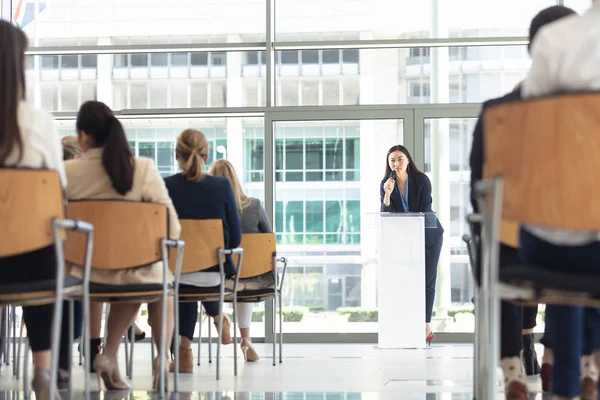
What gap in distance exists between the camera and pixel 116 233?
356 centimetres

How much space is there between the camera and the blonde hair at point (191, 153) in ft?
15.7

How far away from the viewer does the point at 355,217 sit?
7.79 m

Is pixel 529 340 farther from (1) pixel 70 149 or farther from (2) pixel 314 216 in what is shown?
(2) pixel 314 216

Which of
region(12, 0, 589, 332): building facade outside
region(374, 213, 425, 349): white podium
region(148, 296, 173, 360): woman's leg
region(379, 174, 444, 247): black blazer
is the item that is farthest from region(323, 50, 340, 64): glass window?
region(148, 296, 173, 360): woman's leg

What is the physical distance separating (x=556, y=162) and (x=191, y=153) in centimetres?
287

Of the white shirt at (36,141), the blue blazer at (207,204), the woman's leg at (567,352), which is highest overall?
the white shirt at (36,141)

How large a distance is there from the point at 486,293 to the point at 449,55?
587cm

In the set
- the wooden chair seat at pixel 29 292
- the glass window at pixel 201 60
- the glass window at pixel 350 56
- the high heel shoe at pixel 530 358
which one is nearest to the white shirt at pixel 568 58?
the wooden chair seat at pixel 29 292

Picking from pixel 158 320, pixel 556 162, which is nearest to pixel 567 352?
pixel 556 162

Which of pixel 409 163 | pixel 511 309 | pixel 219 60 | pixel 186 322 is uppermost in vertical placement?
pixel 219 60

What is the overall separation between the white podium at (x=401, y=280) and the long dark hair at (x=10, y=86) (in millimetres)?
Result: 4215

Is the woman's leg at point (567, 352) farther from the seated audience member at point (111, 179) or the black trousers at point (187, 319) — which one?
the black trousers at point (187, 319)

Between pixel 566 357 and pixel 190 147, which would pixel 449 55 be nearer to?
pixel 190 147

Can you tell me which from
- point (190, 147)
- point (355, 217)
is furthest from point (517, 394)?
point (355, 217)
